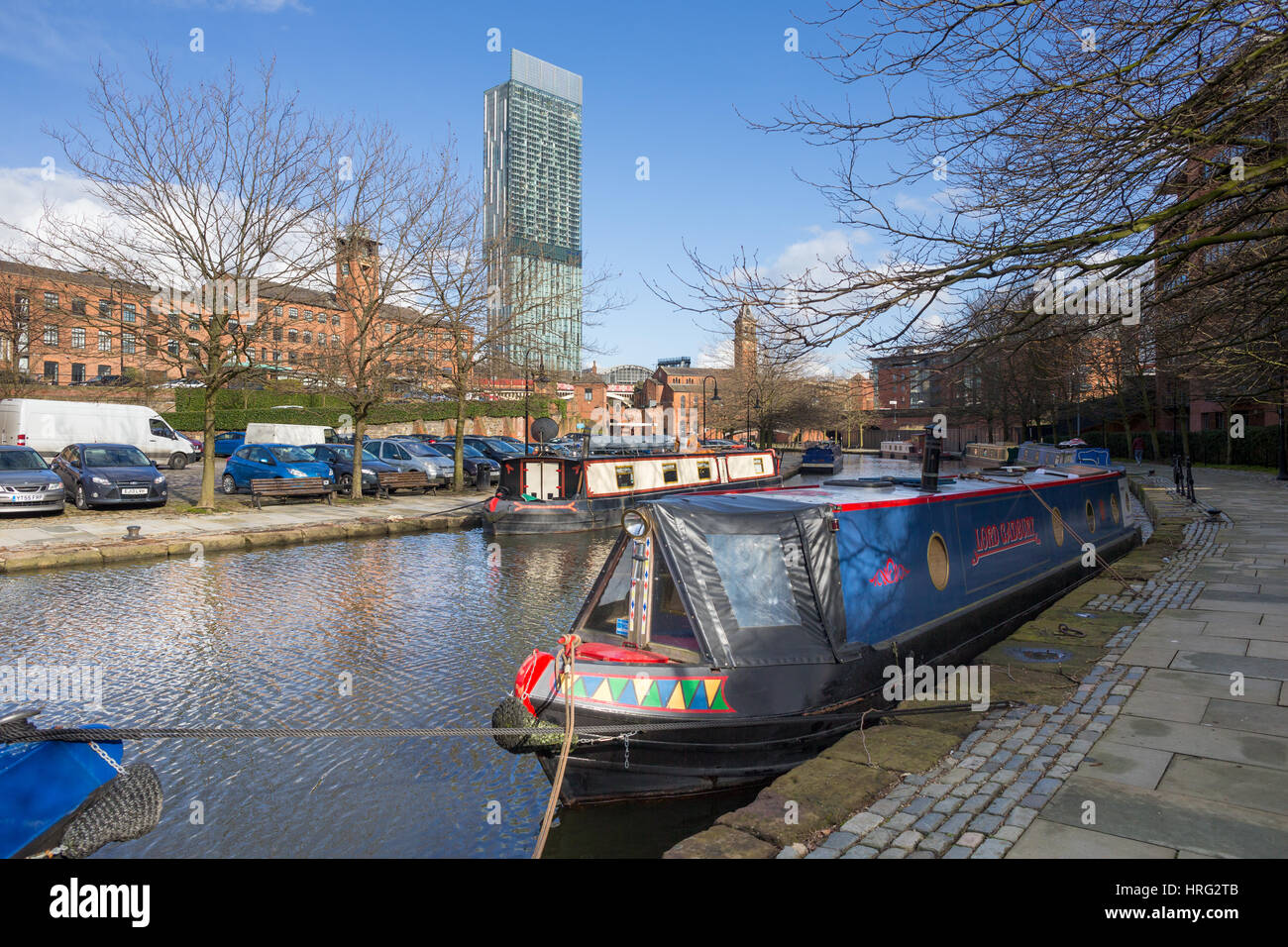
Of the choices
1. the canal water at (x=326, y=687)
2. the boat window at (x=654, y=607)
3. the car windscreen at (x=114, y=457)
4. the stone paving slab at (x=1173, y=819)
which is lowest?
the canal water at (x=326, y=687)

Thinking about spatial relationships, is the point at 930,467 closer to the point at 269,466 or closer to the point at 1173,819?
the point at 1173,819

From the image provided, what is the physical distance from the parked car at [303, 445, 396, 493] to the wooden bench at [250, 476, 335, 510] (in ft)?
4.26

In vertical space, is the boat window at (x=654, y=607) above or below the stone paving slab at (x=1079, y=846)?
above

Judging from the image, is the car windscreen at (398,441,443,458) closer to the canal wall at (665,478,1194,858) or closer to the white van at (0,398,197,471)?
the white van at (0,398,197,471)

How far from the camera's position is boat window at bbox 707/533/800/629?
532cm

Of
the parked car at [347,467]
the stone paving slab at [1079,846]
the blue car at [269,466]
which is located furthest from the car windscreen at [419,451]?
the stone paving slab at [1079,846]

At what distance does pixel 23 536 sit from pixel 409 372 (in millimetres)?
10248

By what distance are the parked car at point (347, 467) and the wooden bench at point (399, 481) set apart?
175 millimetres

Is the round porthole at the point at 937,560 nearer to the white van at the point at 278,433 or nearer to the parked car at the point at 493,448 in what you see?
the parked car at the point at 493,448

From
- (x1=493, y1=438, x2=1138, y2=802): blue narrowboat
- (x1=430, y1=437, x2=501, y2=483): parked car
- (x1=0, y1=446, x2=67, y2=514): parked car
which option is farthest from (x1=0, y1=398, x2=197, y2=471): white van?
(x1=493, y1=438, x2=1138, y2=802): blue narrowboat

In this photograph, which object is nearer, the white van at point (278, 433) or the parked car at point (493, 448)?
the parked car at point (493, 448)

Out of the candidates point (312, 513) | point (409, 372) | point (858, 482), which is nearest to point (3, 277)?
point (409, 372)

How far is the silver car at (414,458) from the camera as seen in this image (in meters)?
25.1

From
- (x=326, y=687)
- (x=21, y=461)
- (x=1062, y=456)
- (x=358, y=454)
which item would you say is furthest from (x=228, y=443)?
(x=1062, y=456)
